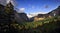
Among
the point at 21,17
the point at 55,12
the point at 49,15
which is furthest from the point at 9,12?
the point at 55,12

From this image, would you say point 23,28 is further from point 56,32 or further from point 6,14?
point 56,32

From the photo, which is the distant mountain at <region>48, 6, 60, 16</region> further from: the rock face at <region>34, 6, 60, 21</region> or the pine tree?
the pine tree

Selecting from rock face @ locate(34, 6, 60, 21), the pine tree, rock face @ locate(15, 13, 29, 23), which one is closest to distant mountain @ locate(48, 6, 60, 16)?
rock face @ locate(34, 6, 60, 21)

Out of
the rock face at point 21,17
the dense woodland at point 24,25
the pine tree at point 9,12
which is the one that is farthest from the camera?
the rock face at point 21,17

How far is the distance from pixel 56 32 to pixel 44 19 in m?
A: 1.34

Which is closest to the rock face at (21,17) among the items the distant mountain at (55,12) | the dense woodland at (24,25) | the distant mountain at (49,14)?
the dense woodland at (24,25)

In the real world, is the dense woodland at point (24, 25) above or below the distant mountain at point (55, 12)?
below

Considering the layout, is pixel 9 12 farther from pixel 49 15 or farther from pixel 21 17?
pixel 49 15

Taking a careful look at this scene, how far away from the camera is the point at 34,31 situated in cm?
1241

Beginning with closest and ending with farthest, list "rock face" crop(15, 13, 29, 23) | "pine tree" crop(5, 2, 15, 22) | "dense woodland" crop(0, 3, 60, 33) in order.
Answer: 1. "dense woodland" crop(0, 3, 60, 33)
2. "pine tree" crop(5, 2, 15, 22)
3. "rock face" crop(15, 13, 29, 23)

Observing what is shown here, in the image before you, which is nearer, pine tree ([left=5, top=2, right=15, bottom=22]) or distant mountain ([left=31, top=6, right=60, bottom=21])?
pine tree ([left=5, top=2, right=15, bottom=22])

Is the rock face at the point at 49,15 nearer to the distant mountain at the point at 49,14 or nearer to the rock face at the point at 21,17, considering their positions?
the distant mountain at the point at 49,14

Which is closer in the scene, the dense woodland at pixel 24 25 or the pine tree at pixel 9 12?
the dense woodland at pixel 24 25

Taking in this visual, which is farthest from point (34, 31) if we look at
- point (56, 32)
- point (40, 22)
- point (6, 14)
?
point (6, 14)
